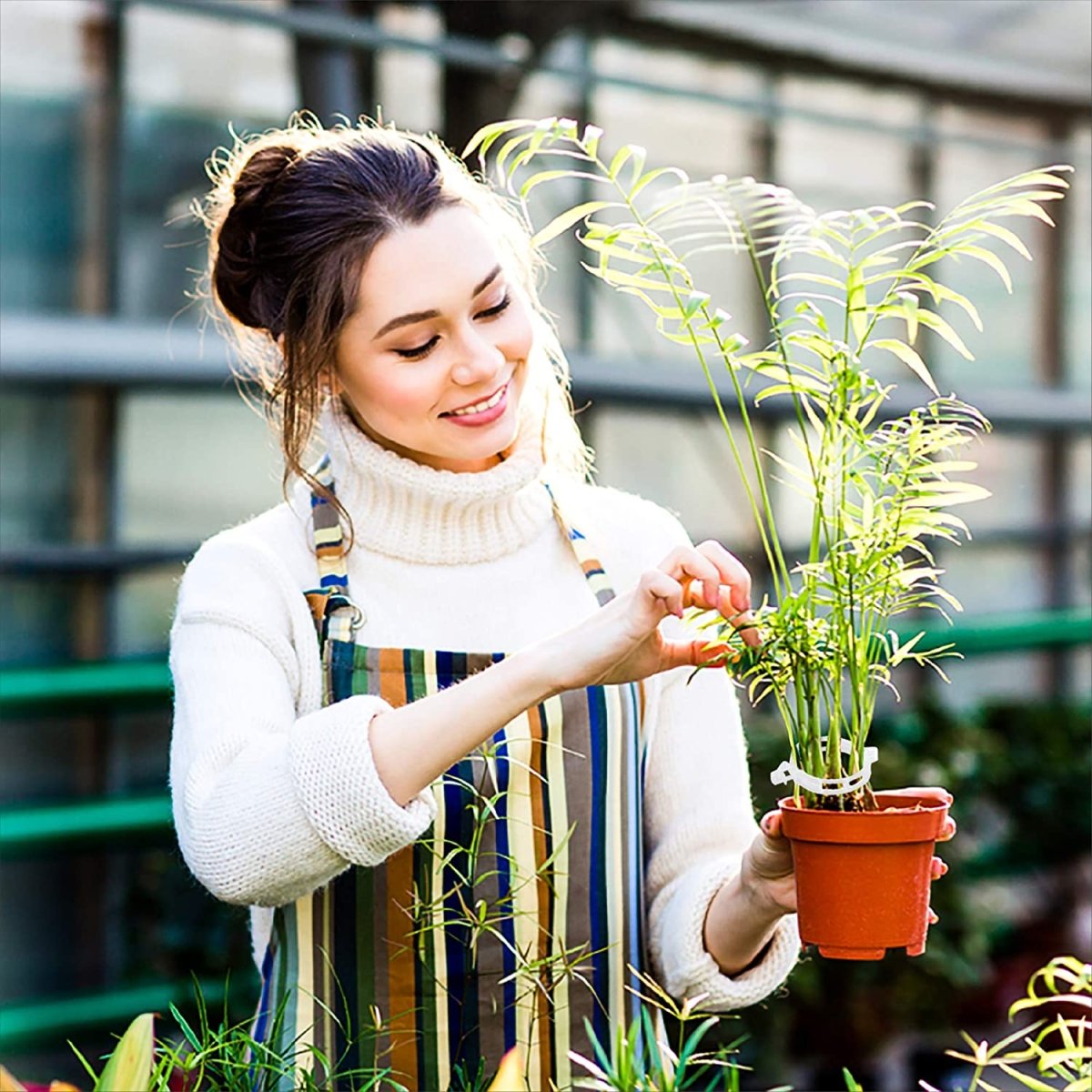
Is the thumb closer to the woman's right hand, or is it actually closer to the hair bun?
the woman's right hand

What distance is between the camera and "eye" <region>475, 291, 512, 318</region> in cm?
146

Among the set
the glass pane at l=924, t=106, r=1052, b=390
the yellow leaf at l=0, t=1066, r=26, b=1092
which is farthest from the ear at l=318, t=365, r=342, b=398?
the glass pane at l=924, t=106, r=1052, b=390

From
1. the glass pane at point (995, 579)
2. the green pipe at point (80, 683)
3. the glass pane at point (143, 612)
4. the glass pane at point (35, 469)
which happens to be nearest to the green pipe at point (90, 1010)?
the green pipe at point (80, 683)

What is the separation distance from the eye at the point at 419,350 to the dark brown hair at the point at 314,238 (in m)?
0.06

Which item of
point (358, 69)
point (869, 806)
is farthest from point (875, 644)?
point (358, 69)

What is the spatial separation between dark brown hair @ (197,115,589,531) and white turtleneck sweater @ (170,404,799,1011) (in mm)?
59

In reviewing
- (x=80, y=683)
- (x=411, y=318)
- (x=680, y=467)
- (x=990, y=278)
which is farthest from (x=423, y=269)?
(x=990, y=278)

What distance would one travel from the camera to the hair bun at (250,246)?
1.56m

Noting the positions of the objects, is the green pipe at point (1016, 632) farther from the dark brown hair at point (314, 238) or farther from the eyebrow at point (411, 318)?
the eyebrow at point (411, 318)

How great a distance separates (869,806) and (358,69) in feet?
9.01

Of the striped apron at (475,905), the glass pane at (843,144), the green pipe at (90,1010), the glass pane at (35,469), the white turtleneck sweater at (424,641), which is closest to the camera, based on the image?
the white turtleneck sweater at (424,641)

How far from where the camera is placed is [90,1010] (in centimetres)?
314

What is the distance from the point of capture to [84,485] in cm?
329

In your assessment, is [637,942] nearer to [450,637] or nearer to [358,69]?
[450,637]
